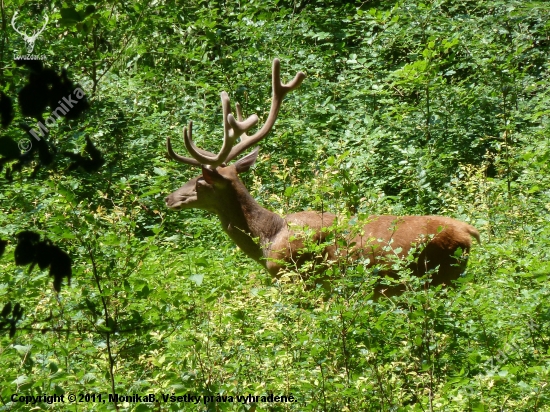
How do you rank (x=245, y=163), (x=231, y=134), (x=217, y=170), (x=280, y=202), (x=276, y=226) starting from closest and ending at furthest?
(x=280, y=202)
(x=276, y=226)
(x=217, y=170)
(x=231, y=134)
(x=245, y=163)

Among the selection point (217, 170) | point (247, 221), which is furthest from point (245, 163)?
point (247, 221)

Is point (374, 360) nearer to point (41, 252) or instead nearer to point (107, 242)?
point (107, 242)

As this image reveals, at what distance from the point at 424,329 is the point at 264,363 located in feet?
2.91

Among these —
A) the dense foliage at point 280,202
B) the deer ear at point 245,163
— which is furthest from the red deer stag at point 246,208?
the dense foliage at point 280,202

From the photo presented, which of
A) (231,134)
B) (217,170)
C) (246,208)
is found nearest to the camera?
(246,208)

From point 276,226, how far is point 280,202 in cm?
25

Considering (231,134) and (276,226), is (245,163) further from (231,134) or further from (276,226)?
(276,226)

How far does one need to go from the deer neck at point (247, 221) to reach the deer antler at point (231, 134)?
13.3 inches

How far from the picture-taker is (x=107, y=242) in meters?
4.56

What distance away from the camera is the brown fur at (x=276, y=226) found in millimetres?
6293

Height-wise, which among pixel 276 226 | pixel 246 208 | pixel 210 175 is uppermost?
pixel 210 175

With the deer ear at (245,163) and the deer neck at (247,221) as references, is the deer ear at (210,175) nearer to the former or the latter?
the deer neck at (247,221)

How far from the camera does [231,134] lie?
7.77 metres

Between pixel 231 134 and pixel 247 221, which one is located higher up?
pixel 231 134
